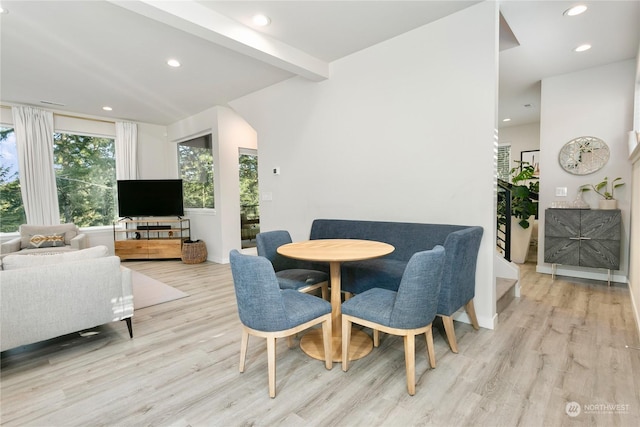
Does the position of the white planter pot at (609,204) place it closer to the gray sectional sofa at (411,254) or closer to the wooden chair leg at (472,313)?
the gray sectional sofa at (411,254)

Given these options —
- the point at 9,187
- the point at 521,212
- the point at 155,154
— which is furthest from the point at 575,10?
the point at 9,187

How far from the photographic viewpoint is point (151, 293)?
150 inches

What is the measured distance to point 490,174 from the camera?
8.53 feet

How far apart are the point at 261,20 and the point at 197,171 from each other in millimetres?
4074

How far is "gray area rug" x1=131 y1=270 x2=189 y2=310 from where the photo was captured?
3.48 m

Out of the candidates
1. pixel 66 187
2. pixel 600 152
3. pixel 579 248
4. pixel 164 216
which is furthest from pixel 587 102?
pixel 66 187

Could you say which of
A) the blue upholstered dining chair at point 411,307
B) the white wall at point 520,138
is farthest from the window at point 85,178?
the white wall at point 520,138

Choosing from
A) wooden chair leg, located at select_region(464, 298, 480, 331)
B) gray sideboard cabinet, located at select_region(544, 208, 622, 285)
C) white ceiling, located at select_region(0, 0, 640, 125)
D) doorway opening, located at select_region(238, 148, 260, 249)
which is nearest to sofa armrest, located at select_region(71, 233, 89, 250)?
white ceiling, located at select_region(0, 0, 640, 125)

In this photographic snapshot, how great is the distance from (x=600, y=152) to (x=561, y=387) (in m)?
3.61

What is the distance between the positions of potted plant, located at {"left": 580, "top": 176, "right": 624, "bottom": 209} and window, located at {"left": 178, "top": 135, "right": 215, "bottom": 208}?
19.4 feet

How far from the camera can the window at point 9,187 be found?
16.4 feet

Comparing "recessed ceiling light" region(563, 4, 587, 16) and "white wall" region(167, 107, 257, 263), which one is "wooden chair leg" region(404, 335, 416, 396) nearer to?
"recessed ceiling light" region(563, 4, 587, 16)

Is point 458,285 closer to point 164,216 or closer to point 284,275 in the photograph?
point 284,275

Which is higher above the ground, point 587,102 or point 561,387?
point 587,102
